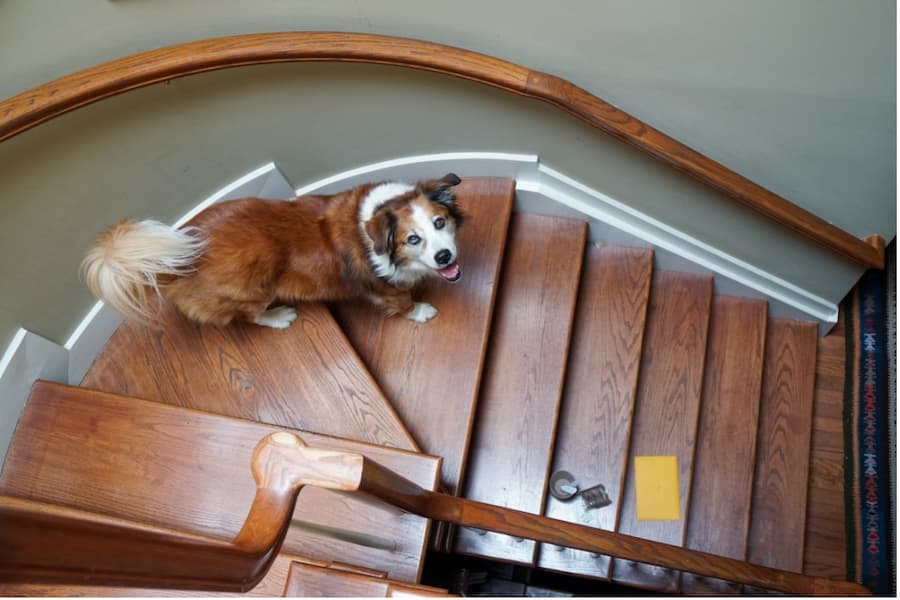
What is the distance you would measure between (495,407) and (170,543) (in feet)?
5.79

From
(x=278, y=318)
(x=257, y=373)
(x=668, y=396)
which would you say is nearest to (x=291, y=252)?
(x=278, y=318)

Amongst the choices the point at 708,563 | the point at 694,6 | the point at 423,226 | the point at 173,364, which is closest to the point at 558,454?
the point at 708,563

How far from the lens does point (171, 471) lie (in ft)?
6.18

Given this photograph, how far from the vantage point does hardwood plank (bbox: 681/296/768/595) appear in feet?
8.60

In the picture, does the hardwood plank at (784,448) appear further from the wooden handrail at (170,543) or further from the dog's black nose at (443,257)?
Result: the wooden handrail at (170,543)

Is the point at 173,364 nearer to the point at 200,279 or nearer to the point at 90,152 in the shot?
the point at 200,279

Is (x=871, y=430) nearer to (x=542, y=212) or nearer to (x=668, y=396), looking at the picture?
(x=668, y=396)

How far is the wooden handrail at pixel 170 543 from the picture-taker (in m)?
0.65

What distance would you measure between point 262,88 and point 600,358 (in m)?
1.61

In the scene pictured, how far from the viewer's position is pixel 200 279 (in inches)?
78.7

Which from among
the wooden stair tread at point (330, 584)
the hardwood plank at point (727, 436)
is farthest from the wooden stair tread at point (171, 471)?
the hardwood plank at point (727, 436)

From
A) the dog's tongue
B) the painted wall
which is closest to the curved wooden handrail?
the painted wall

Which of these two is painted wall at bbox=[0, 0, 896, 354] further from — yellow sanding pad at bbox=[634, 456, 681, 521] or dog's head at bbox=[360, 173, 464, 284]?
yellow sanding pad at bbox=[634, 456, 681, 521]

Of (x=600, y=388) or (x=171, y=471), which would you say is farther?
(x=600, y=388)
